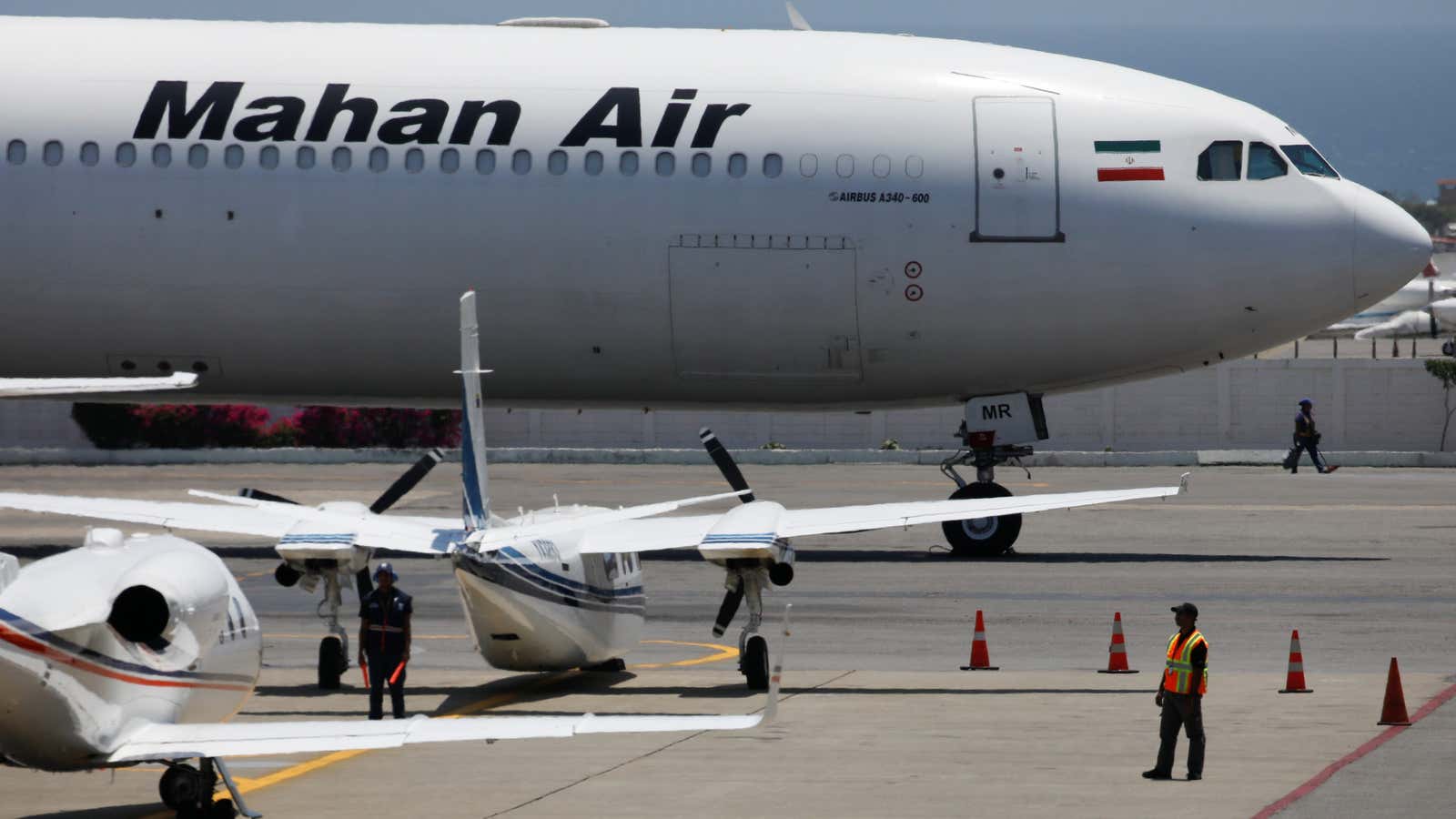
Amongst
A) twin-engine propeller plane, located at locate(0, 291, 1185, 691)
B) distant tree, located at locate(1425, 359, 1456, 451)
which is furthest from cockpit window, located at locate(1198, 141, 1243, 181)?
distant tree, located at locate(1425, 359, 1456, 451)

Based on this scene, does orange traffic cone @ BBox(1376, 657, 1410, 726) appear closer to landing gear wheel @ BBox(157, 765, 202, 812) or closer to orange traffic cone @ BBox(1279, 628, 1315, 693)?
orange traffic cone @ BBox(1279, 628, 1315, 693)

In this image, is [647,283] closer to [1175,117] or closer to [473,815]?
[1175,117]

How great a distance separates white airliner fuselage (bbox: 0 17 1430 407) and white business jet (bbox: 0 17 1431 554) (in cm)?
5

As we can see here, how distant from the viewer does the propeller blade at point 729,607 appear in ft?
67.1

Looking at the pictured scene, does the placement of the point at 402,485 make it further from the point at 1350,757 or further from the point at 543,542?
the point at 1350,757

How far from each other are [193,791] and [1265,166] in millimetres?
21185

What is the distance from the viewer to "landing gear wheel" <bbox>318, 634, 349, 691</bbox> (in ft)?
67.6

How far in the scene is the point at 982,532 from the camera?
3180 centimetres

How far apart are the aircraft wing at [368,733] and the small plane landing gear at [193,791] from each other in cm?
74

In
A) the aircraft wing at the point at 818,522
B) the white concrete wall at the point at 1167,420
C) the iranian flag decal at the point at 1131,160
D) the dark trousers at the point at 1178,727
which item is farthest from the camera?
the white concrete wall at the point at 1167,420

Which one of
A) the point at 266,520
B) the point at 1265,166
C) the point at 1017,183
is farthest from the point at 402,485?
the point at 1265,166

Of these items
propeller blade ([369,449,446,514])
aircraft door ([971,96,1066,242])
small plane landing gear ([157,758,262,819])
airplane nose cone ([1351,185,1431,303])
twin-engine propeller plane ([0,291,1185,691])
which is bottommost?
small plane landing gear ([157,758,262,819])

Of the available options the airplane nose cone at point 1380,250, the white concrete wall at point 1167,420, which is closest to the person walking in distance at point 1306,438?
the white concrete wall at point 1167,420

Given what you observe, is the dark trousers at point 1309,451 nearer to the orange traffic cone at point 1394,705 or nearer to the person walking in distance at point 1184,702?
the orange traffic cone at point 1394,705
